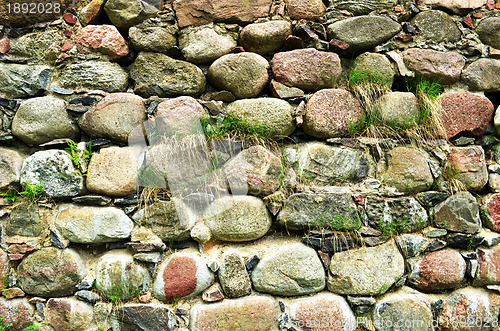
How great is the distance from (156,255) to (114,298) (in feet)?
1.02

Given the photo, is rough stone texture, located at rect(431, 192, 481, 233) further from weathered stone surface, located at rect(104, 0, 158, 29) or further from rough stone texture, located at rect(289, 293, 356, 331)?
weathered stone surface, located at rect(104, 0, 158, 29)

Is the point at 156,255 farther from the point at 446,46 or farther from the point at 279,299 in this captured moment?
the point at 446,46

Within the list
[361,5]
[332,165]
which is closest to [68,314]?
[332,165]

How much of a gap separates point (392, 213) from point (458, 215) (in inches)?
16.0

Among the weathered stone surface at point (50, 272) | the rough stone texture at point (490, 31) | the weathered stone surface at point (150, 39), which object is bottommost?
the weathered stone surface at point (50, 272)

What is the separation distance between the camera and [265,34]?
1963 mm

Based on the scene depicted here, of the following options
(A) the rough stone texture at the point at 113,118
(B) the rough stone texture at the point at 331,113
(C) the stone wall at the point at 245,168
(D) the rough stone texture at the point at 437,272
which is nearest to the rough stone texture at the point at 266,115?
(C) the stone wall at the point at 245,168

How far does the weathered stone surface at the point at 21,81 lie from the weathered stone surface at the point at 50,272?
0.94m

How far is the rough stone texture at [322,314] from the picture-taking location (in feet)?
5.63

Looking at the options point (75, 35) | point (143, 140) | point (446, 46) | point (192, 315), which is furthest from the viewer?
point (446, 46)

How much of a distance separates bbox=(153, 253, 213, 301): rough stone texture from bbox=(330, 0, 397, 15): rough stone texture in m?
1.84

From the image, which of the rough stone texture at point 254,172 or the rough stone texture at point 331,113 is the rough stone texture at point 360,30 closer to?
the rough stone texture at point 331,113

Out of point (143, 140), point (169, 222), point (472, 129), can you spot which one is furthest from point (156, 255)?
point (472, 129)

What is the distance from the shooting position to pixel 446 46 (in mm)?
2135
